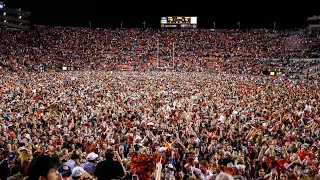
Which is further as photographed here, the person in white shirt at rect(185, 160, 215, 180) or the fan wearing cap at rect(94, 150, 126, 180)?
the person in white shirt at rect(185, 160, 215, 180)

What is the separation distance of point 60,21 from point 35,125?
84.7 metres

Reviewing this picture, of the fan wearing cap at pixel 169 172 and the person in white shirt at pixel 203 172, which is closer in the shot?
the person in white shirt at pixel 203 172

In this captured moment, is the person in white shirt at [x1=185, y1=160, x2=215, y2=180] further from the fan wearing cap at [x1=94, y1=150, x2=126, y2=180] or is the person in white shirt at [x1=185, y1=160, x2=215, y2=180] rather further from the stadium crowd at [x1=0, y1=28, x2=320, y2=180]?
the fan wearing cap at [x1=94, y1=150, x2=126, y2=180]

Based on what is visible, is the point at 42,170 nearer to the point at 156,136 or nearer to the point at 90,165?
the point at 90,165

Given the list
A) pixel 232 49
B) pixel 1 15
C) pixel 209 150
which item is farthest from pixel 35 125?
pixel 1 15

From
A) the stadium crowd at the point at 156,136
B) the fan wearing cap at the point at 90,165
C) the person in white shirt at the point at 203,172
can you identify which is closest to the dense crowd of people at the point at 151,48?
the stadium crowd at the point at 156,136

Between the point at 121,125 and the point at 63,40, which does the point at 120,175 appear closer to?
the point at 121,125

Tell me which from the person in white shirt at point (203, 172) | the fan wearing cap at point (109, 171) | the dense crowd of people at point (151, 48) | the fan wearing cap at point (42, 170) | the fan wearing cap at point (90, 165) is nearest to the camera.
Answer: the fan wearing cap at point (42, 170)

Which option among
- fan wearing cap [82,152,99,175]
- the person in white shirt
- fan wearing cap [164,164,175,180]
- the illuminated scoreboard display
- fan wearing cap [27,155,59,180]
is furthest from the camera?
the illuminated scoreboard display

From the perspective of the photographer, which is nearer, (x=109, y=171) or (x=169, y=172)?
(x=109, y=171)

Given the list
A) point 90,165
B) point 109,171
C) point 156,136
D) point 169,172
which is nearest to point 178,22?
point 156,136

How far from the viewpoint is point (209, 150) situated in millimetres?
7949

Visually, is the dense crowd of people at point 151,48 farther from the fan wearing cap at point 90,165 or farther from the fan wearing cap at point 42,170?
the fan wearing cap at point 42,170

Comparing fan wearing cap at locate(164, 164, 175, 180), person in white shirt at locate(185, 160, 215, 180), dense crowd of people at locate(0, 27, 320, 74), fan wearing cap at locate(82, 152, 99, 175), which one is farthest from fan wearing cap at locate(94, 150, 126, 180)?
dense crowd of people at locate(0, 27, 320, 74)
